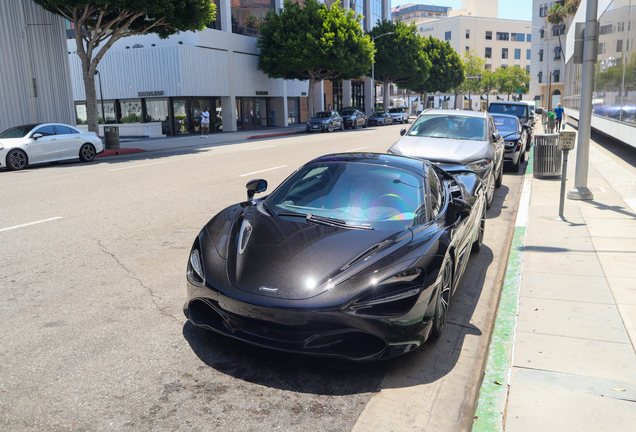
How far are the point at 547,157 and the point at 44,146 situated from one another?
14.9m

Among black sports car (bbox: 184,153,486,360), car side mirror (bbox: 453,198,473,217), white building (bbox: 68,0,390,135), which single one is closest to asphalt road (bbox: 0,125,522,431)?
black sports car (bbox: 184,153,486,360)

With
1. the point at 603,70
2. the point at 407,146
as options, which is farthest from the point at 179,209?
the point at 603,70

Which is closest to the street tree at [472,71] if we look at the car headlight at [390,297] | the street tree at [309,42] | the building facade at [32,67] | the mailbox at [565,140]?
the street tree at [309,42]

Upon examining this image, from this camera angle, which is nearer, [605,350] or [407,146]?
[605,350]

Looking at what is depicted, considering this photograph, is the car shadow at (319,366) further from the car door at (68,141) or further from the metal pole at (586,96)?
the car door at (68,141)

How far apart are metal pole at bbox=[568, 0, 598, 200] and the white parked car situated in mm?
15282

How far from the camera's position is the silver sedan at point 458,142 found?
368 inches

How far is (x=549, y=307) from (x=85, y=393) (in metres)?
3.82

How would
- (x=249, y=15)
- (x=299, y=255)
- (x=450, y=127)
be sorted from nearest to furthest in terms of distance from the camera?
(x=299, y=255)
(x=450, y=127)
(x=249, y=15)

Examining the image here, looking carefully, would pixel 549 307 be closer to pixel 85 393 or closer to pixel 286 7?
pixel 85 393

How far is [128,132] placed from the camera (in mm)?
35406

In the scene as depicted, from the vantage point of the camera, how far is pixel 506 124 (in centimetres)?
1520

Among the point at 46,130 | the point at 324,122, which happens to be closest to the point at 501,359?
the point at 46,130

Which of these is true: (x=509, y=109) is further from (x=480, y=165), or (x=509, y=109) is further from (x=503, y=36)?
(x=503, y=36)
